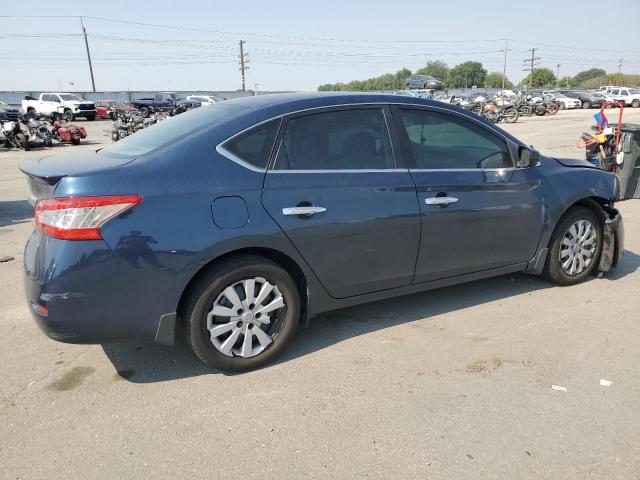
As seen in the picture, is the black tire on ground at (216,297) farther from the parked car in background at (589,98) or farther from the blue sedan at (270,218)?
the parked car in background at (589,98)

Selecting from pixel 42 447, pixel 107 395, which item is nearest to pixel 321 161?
pixel 107 395

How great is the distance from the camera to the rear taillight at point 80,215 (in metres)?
2.77

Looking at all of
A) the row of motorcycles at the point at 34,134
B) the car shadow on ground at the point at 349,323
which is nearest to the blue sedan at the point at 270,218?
the car shadow on ground at the point at 349,323

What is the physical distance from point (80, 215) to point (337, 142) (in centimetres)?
165

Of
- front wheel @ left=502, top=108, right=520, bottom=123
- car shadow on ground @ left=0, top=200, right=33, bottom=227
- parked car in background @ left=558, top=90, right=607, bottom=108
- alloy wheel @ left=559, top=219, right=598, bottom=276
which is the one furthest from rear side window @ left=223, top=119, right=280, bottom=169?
parked car in background @ left=558, top=90, right=607, bottom=108

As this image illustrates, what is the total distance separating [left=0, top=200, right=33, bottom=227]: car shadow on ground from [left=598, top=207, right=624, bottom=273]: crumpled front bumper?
7.35m

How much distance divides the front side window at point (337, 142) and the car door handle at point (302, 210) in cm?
27

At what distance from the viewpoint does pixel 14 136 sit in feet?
58.4

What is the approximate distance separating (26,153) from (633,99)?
164ft

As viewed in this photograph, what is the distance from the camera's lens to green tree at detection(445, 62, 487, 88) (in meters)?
126

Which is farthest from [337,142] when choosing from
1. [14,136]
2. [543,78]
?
[543,78]

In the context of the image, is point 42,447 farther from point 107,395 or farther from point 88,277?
point 88,277

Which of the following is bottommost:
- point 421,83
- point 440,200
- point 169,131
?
point 440,200

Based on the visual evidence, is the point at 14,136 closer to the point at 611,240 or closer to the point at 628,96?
the point at 611,240
